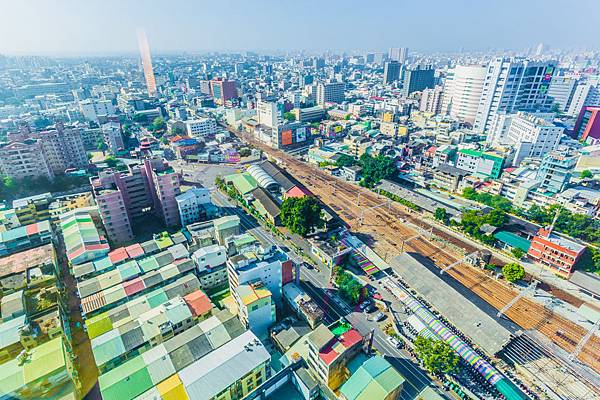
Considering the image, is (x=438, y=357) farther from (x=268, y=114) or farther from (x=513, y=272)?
(x=268, y=114)

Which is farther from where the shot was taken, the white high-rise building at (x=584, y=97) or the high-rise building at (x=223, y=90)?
the high-rise building at (x=223, y=90)

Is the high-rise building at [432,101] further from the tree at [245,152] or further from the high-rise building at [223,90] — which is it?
the high-rise building at [223,90]

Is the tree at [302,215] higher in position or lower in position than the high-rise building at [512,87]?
lower

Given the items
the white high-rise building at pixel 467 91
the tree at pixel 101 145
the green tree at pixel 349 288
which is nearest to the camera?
the green tree at pixel 349 288

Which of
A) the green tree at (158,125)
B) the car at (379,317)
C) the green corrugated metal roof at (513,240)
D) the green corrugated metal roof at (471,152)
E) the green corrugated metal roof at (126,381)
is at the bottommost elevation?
the car at (379,317)

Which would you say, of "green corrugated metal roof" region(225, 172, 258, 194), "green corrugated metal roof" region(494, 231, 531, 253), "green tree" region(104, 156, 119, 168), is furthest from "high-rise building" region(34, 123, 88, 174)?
"green corrugated metal roof" region(494, 231, 531, 253)

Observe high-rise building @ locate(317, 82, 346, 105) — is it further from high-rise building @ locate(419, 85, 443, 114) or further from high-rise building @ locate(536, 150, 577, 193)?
high-rise building @ locate(536, 150, 577, 193)

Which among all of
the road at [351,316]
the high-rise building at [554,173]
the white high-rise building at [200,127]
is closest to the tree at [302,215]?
the road at [351,316]

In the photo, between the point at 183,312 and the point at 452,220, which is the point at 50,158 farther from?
the point at 452,220
